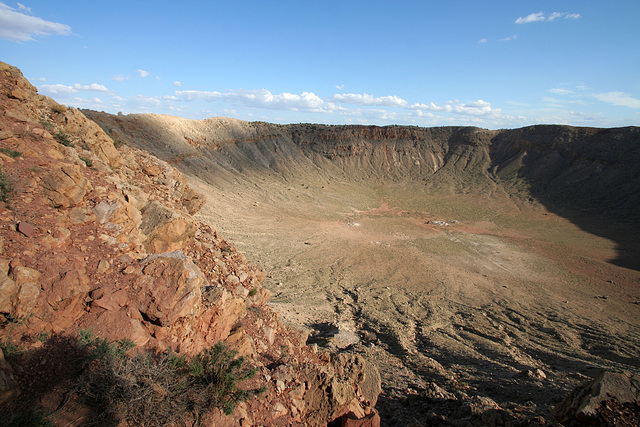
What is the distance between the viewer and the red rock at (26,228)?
426cm

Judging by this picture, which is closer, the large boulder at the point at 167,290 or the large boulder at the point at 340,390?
the large boulder at the point at 167,290

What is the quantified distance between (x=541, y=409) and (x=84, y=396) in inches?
318

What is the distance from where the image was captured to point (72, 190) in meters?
5.05

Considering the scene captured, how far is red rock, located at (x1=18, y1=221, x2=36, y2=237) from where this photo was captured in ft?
14.0

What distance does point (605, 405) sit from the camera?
484 centimetres

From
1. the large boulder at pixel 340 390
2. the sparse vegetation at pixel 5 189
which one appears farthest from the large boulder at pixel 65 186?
the large boulder at pixel 340 390

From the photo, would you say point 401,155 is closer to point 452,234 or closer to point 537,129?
point 537,129

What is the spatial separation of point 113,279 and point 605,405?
7.56 metres

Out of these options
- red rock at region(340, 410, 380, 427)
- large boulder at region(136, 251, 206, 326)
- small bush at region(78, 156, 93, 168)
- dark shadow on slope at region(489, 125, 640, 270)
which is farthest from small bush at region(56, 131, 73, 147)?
dark shadow on slope at region(489, 125, 640, 270)

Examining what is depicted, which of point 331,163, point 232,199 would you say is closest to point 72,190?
point 232,199

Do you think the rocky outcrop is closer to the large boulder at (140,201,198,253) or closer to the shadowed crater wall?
the large boulder at (140,201,198,253)

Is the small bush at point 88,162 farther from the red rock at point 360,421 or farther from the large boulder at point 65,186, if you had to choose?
the red rock at point 360,421

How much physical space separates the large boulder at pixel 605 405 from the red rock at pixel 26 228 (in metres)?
8.39

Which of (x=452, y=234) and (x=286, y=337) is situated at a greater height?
(x=286, y=337)
